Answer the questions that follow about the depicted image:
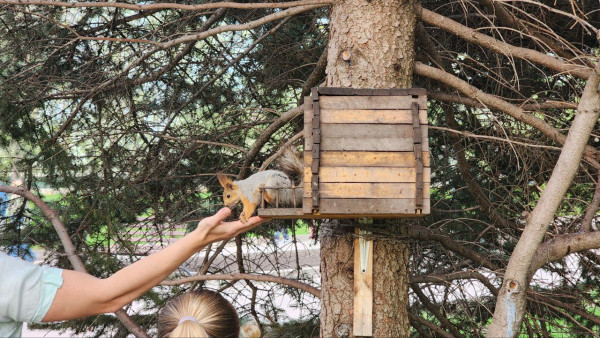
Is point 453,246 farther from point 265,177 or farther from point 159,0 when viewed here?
point 159,0

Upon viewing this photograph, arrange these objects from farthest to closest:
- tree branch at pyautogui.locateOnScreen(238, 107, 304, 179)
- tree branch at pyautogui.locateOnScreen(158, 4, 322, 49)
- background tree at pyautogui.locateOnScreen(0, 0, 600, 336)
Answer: background tree at pyautogui.locateOnScreen(0, 0, 600, 336), tree branch at pyautogui.locateOnScreen(238, 107, 304, 179), tree branch at pyautogui.locateOnScreen(158, 4, 322, 49)

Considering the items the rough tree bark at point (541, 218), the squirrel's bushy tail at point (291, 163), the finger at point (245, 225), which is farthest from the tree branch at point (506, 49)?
the finger at point (245, 225)

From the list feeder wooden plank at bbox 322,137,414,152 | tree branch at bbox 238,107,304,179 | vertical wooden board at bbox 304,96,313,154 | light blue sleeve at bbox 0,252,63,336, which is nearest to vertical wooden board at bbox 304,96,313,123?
vertical wooden board at bbox 304,96,313,154

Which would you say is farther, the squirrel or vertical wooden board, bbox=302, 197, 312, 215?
the squirrel

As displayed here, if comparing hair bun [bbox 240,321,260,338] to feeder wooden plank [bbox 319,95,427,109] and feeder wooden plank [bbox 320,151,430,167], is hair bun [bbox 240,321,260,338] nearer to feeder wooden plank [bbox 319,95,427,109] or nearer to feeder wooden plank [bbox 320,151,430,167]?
feeder wooden plank [bbox 320,151,430,167]

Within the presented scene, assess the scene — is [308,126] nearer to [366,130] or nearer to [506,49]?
[366,130]

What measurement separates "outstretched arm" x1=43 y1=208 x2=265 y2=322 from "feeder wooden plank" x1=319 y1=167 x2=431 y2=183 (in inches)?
30.1

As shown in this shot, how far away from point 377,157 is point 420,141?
165 mm

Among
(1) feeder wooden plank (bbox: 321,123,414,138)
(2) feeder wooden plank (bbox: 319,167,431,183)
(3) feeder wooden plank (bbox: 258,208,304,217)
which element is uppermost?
(1) feeder wooden plank (bbox: 321,123,414,138)

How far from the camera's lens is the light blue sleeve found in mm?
1361

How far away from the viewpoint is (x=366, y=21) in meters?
2.75

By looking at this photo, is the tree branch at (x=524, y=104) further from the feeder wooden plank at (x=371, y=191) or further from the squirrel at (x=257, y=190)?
Result: the squirrel at (x=257, y=190)

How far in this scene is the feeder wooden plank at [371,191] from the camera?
2.27m

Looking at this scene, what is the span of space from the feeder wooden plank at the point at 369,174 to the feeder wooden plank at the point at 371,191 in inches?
0.7
